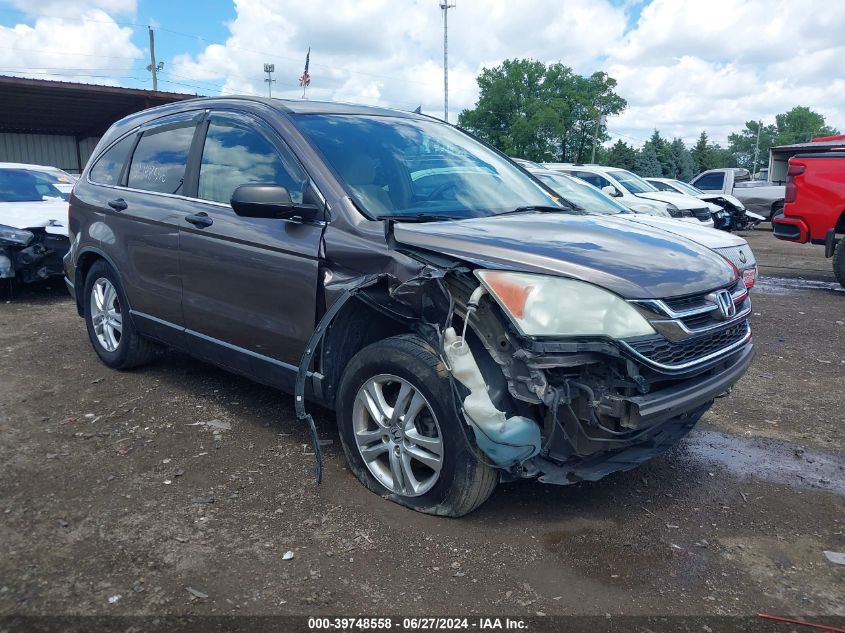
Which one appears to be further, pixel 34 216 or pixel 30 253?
pixel 34 216

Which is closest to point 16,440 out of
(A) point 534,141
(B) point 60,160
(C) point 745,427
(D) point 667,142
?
(C) point 745,427

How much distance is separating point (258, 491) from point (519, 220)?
6.15ft

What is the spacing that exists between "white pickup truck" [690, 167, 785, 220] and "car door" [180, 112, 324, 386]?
18486 mm

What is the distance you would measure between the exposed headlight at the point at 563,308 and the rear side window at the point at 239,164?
140 centimetres

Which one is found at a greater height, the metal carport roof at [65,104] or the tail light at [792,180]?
the metal carport roof at [65,104]

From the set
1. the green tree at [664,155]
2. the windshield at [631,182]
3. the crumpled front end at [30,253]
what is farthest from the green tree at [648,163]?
the crumpled front end at [30,253]

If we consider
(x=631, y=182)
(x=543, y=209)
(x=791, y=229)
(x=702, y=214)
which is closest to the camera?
(x=543, y=209)

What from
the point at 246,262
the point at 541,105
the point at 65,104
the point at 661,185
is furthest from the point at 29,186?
the point at 541,105

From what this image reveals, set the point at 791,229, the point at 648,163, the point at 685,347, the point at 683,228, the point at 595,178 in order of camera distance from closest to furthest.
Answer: the point at 685,347, the point at 683,228, the point at 791,229, the point at 595,178, the point at 648,163

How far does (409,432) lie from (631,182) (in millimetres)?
13609

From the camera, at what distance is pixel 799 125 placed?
434 ft

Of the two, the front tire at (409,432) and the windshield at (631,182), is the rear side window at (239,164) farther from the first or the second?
the windshield at (631,182)

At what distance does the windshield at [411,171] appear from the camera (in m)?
3.64

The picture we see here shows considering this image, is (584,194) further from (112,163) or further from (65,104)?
(65,104)
